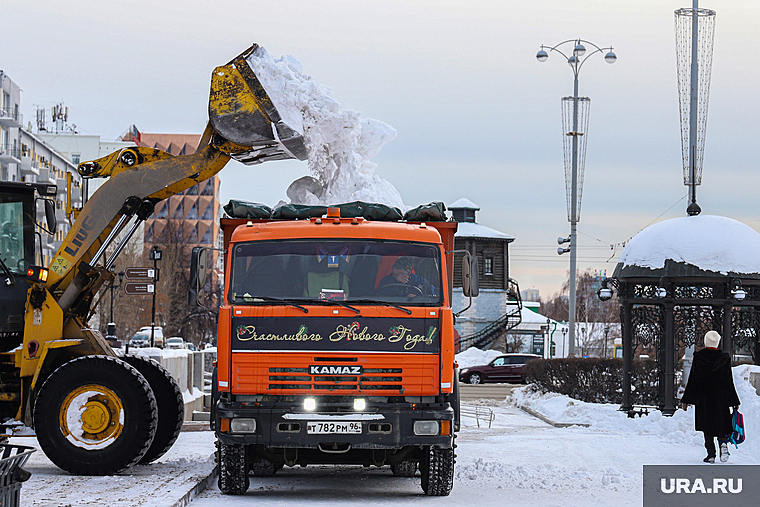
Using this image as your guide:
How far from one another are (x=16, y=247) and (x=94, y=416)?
2.41 meters

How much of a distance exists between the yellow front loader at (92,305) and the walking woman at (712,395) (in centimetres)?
579

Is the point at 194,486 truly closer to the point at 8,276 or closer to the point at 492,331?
the point at 8,276

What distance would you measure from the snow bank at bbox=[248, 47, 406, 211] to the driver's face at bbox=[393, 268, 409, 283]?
410 cm

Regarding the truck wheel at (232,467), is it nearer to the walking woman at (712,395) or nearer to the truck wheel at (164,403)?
the truck wheel at (164,403)

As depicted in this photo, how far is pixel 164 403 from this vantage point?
12.4m

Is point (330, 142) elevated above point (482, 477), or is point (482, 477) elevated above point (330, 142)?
point (330, 142)

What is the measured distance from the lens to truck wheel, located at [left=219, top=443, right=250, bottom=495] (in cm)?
1002

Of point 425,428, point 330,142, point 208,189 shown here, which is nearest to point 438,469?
point 425,428

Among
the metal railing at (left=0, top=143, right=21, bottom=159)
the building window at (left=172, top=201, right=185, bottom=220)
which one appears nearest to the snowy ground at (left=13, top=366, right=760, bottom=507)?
the metal railing at (left=0, top=143, right=21, bottom=159)

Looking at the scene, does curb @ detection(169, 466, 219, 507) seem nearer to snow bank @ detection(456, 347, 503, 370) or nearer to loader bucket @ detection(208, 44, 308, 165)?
loader bucket @ detection(208, 44, 308, 165)

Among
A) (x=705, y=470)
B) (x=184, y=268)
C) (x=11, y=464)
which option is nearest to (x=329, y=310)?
(x=11, y=464)

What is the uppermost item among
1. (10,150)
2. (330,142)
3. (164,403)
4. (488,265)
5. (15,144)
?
(15,144)

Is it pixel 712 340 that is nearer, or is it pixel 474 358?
pixel 712 340

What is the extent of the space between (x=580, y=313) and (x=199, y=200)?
157 feet
